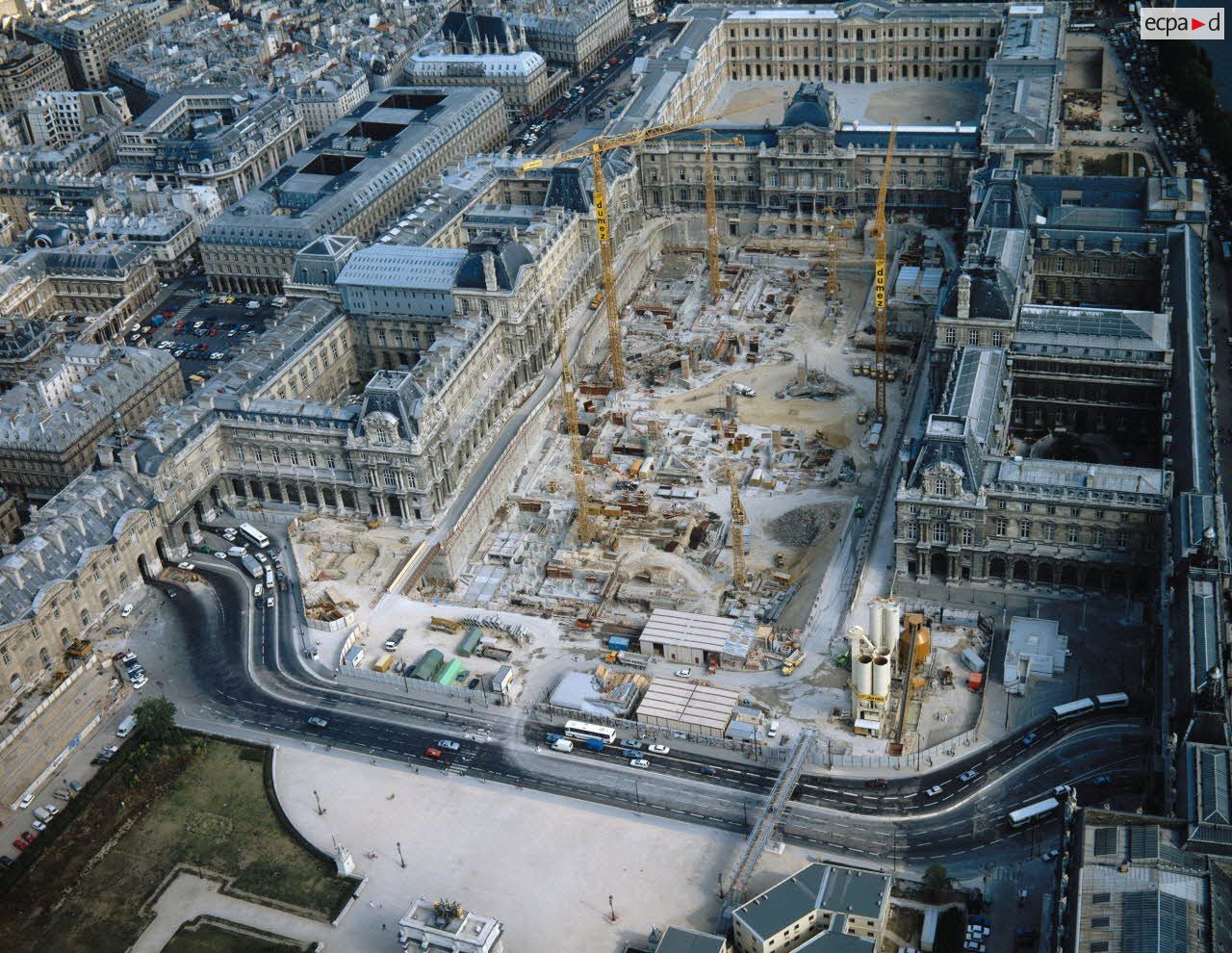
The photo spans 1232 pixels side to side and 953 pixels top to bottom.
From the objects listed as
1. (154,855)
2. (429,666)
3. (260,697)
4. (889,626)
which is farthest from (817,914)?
(260,697)

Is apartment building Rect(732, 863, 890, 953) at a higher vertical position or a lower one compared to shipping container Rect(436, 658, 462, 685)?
higher

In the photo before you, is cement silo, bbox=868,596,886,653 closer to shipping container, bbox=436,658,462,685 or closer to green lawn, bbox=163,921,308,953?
shipping container, bbox=436,658,462,685

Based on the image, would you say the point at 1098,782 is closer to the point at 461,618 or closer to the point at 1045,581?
the point at 1045,581

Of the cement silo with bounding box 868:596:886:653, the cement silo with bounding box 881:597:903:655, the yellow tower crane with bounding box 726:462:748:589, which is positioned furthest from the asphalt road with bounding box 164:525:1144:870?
the yellow tower crane with bounding box 726:462:748:589

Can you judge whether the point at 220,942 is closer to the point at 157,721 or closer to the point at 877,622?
the point at 157,721

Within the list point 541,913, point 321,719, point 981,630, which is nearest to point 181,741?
point 321,719

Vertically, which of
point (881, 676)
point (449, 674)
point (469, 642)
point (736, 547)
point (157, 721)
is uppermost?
point (736, 547)

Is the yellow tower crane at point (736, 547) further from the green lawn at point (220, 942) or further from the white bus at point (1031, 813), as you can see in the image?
the green lawn at point (220, 942)
